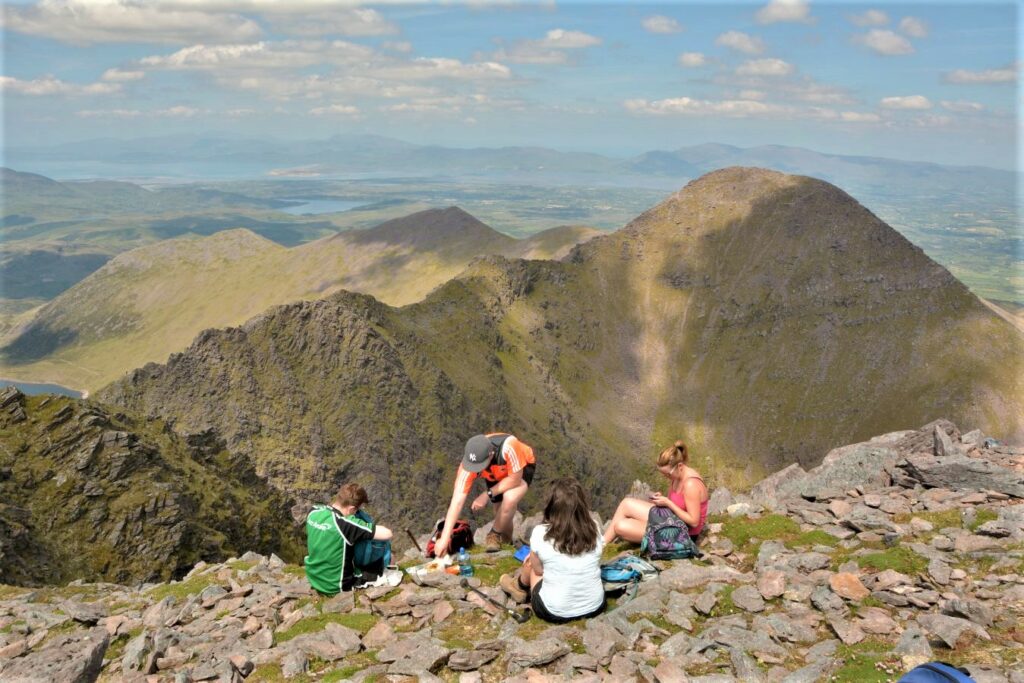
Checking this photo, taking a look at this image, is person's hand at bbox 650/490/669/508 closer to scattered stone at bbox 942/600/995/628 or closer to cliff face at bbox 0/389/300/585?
scattered stone at bbox 942/600/995/628

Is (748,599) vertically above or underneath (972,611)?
underneath

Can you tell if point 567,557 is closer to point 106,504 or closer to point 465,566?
point 465,566

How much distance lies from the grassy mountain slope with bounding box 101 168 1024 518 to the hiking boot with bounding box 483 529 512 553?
71831mm

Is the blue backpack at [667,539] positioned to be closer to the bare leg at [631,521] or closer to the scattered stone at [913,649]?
the bare leg at [631,521]

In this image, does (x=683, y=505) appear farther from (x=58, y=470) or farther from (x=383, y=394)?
(x=383, y=394)

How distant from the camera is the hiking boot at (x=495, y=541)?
17.6m

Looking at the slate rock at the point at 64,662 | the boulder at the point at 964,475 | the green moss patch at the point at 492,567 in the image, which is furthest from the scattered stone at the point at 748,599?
the slate rock at the point at 64,662

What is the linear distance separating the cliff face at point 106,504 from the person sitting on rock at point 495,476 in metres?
23.2

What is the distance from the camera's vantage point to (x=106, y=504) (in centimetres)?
3747

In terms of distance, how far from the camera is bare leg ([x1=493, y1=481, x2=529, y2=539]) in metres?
17.1

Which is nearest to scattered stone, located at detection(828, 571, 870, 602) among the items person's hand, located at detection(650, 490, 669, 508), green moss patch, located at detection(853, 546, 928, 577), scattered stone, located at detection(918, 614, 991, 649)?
green moss patch, located at detection(853, 546, 928, 577)

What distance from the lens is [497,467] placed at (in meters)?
16.8

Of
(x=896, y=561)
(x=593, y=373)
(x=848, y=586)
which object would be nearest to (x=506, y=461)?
(x=848, y=586)

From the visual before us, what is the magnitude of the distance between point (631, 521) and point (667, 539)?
39.8 inches
